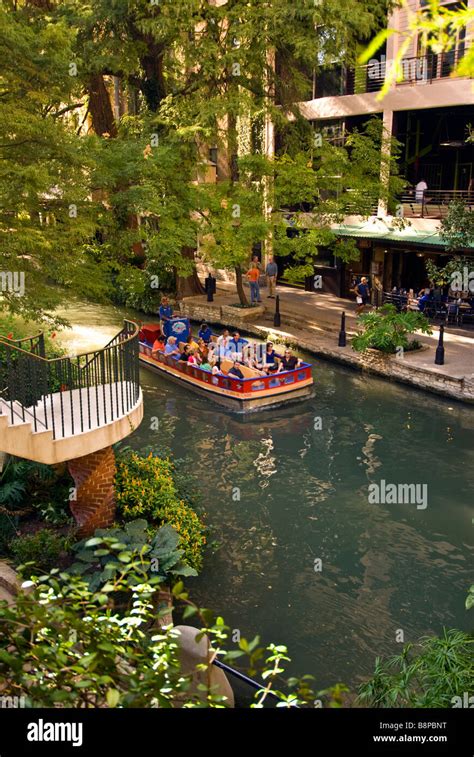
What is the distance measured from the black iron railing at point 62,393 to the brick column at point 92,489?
0.63m

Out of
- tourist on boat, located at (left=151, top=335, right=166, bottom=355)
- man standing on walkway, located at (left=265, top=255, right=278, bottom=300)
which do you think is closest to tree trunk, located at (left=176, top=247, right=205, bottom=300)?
man standing on walkway, located at (left=265, top=255, right=278, bottom=300)

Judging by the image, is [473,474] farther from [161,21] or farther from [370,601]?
[161,21]

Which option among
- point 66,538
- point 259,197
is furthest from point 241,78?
point 66,538

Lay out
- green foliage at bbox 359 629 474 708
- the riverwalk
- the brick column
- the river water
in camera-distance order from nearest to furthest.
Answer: green foliage at bbox 359 629 474 708 → the river water → the brick column → the riverwalk

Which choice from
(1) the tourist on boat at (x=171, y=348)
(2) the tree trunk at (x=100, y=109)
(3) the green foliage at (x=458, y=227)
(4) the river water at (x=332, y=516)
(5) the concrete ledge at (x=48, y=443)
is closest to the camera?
(5) the concrete ledge at (x=48, y=443)

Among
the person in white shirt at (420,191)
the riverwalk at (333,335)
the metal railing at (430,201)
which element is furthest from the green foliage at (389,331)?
the person in white shirt at (420,191)

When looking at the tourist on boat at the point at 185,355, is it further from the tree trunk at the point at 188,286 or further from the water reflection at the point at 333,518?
the tree trunk at the point at 188,286

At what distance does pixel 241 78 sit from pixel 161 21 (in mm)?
4679

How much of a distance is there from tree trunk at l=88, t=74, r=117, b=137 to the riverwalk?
26.1ft

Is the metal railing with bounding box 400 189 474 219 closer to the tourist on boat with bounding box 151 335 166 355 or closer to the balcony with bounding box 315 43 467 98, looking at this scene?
the balcony with bounding box 315 43 467 98

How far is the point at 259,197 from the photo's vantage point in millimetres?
26672

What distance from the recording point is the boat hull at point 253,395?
771 inches

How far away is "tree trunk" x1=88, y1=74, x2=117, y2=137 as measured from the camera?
31719 millimetres

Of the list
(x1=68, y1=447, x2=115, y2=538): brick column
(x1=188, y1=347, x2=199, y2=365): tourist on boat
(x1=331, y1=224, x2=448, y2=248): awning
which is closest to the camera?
(x1=68, y1=447, x2=115, y2=538): brick column
